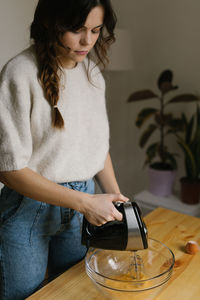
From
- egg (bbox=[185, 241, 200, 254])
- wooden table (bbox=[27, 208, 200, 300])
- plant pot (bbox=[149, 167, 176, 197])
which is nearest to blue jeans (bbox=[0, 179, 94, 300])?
wooden table (bbox=[27, 208, 200, 300])

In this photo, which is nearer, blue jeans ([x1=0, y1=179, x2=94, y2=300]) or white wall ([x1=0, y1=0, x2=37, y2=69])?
blue jeans ([x1=0, y1=179, x2=94, y2=300])

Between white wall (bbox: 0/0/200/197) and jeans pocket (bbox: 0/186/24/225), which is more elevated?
white wall (bbox: 0/0/200/197)

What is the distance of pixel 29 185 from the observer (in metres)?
0.91

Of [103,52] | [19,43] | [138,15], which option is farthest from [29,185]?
[138,15]

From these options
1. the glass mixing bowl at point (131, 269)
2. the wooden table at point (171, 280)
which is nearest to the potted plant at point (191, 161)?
the wooden table at point (171, 280)

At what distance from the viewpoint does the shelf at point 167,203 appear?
6.92 ft

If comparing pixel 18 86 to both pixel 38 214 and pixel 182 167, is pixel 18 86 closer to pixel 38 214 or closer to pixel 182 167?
pixel 38 214

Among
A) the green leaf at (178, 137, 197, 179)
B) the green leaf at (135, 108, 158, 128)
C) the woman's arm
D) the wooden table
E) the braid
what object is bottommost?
the wooden table

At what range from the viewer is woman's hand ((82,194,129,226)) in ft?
2.81

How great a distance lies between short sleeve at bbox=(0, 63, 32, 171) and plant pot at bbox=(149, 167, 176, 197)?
4.70ft

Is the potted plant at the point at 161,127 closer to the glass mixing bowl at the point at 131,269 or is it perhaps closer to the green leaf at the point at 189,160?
→ the green leaf at the point at 189,160

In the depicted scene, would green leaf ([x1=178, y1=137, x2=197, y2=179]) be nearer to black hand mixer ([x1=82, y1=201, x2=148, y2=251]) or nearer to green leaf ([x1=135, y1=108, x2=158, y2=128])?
green leaf ([x1=135, y1=108, x2=158, y2=128])

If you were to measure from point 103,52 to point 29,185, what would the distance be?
528 mm

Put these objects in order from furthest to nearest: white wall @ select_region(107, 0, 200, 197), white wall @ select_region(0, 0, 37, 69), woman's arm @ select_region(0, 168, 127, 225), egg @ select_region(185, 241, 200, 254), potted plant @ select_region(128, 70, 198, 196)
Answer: white wall @ select_region(107, 0, 200, 197) → potted plant @ select_region(128, 70, 198, 196) → white wall @ select_region(0, 0, 37, 69) → egg @ select_region(185, 241, 200, 254) → woman's arm @ select_region(0, 168, 127, 225)
